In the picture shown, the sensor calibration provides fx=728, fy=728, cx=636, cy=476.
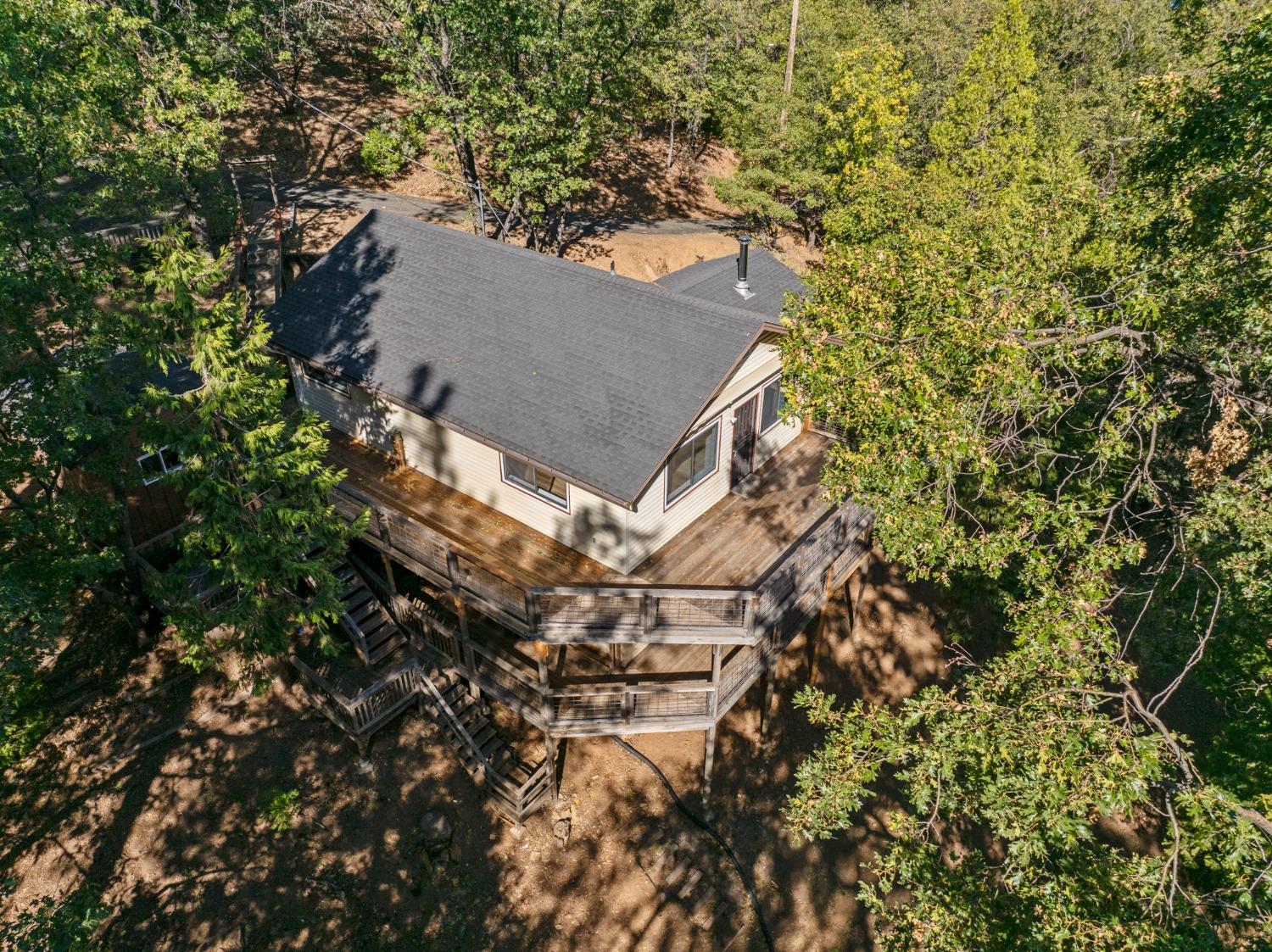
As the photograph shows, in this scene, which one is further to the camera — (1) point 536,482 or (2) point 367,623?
(2) point 367,623

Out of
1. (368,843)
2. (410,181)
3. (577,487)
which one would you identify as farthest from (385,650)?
(410,181)

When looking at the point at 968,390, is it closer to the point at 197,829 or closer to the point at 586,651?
the point at 586,651

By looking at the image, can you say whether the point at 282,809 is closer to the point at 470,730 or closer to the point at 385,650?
the point at 385,650

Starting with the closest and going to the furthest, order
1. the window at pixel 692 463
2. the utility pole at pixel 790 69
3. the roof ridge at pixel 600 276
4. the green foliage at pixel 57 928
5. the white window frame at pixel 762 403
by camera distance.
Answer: the green foliage at pixel 57 928
the window at pixel 692 463
the roof ridge at pixel 600 276
the white window frame at pixel 762 403
the utility pole at pixel 790 69

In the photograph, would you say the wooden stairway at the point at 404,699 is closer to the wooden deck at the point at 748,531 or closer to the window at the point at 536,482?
the window at the point at 536,482

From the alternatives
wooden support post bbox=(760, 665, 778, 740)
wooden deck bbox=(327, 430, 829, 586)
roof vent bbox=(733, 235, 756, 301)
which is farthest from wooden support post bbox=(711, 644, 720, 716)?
roof vent bbox=(733, 235, 756, 301)

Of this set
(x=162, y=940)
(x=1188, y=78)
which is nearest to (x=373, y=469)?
(x=162, y=940)

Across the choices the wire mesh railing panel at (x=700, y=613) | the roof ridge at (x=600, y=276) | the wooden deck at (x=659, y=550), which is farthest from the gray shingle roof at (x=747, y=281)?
the wire mesh railing panel at (x=700, y=613)
